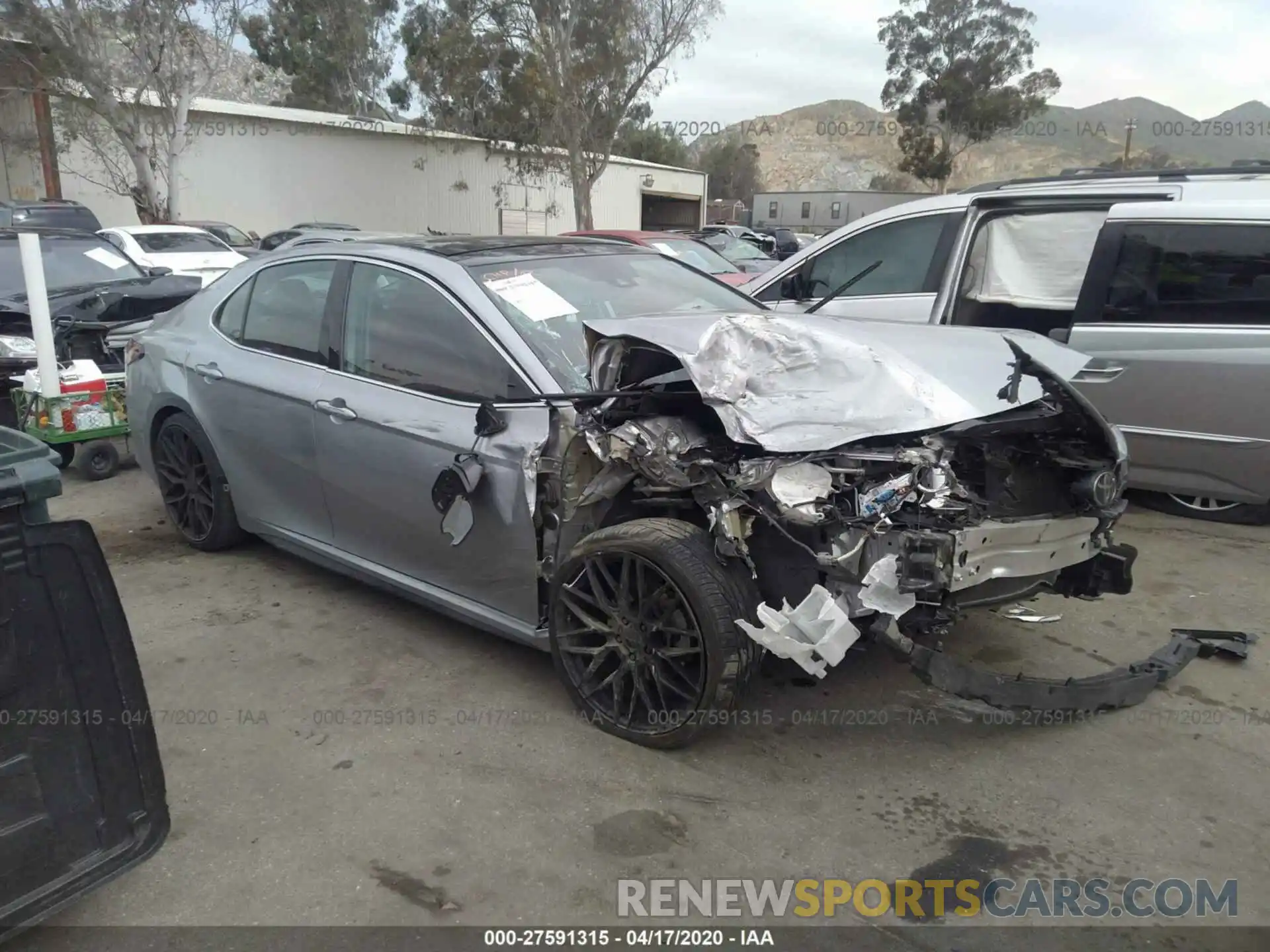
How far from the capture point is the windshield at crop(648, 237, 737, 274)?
11328 millimetres

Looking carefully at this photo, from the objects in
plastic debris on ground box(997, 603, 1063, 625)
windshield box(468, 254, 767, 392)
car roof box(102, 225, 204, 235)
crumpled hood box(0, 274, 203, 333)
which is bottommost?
plastic debris on ground box(997, 603, 1063, 625)

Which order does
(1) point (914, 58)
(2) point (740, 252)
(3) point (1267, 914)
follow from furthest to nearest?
(1) point (914, 58) < (2) point (740, 252) < (3) point (1267, 914)

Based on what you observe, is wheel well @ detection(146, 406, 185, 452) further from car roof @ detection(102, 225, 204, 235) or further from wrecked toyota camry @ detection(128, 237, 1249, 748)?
car roof @ detection(102, 225, 204, 235)

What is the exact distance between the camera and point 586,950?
7.84 feet

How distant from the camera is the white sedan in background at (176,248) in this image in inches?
585

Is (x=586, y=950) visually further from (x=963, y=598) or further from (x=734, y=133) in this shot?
(x=734, y=133)

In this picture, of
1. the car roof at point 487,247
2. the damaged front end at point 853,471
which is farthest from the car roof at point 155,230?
the damaged front end at point 853,471

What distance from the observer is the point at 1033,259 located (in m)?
6.04

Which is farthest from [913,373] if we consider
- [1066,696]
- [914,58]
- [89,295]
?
[914,58]

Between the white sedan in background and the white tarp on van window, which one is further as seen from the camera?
the white sedan in background

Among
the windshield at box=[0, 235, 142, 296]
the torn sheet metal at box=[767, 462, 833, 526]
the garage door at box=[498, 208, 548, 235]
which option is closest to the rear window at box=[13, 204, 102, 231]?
the windshield at box=[0, 235, 142, 296]

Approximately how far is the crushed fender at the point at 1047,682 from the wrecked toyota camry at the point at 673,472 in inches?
0.4

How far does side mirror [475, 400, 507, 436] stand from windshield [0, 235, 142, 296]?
19.6ft

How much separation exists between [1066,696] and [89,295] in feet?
24.1
